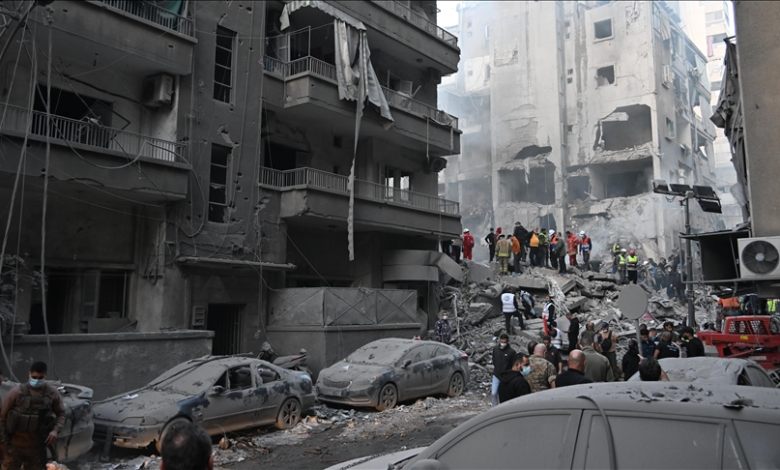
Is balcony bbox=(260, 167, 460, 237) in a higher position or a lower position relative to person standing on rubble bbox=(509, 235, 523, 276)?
higher

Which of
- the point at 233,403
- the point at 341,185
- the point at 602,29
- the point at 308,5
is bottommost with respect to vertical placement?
the point at 233,403

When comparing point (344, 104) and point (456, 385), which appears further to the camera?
point (344, 104)

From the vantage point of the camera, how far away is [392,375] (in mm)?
12617

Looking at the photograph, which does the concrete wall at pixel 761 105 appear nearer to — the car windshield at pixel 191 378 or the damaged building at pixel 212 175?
the car windshield at pixel 191 378

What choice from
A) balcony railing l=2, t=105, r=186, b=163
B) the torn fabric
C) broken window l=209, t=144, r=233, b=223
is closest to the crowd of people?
broken window l=209, t=144, r=233, b=223

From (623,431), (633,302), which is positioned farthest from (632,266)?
(623,431)

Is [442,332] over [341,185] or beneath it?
beneath

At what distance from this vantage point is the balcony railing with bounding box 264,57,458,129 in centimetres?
1842

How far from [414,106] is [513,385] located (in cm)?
1756

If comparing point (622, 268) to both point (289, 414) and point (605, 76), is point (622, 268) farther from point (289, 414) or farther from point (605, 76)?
point (605, 76)

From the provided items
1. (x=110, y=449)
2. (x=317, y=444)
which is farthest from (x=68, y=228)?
(x=317, y=444)

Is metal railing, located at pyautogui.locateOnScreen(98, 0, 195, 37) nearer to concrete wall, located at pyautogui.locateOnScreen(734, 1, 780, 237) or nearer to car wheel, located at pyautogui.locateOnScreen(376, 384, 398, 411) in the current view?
car wheel, located at pyautogui.locateOnScreen(376, 384, 398, 411)

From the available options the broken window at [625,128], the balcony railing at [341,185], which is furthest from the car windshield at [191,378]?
the broken window at [625,128]

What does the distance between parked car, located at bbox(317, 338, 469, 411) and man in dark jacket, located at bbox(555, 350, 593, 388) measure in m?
6.32
